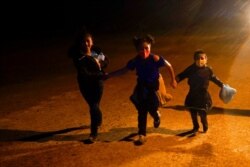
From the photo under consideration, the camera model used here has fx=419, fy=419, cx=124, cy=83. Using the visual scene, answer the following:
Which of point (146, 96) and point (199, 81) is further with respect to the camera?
point (199, 81)

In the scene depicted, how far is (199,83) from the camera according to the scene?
6.86 m

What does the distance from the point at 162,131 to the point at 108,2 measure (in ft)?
103

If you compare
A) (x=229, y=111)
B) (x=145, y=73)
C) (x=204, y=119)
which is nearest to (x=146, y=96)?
(x=145, y=73)

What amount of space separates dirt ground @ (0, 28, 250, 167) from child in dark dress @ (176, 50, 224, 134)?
51 cm

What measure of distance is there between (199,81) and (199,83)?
0.11ft

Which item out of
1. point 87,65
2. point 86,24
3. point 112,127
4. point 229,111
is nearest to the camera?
point 87,65

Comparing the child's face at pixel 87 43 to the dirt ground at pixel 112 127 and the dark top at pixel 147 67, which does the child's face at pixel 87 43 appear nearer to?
the dark top at pixel 147 67

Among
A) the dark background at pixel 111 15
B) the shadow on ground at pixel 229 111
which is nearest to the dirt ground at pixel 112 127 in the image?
the shadow on ground at pixel 229 111

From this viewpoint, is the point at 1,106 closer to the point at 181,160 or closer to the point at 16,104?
the point at 16,104

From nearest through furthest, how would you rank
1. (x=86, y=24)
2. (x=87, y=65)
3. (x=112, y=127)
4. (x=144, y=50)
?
(x=144, y=50) → (x=87, y=65) → (x=112, y=127) → (x=86, y=24)

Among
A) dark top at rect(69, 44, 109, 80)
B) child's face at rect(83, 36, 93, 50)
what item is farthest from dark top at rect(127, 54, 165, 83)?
child's face at rect(83, 36, 93, 50)

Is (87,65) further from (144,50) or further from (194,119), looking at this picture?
Result: (194,119)

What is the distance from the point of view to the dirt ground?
20.7 ft

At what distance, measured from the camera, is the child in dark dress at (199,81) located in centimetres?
683
